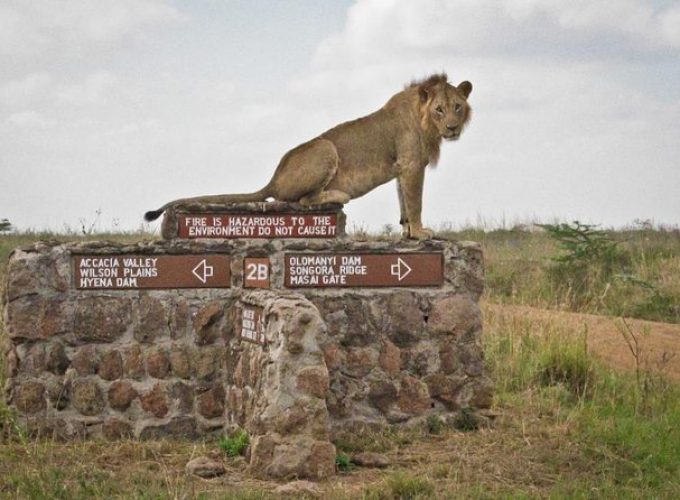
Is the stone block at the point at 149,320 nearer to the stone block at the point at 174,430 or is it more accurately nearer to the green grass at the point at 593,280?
the stone block at the point at 174,430

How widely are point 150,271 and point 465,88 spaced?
3649 millimetres

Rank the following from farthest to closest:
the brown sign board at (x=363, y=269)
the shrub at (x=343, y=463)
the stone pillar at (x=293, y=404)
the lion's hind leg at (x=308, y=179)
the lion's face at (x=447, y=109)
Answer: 1. the lion's face at (x=447, y=109)
2. the lion's hind leg at (x=308, y=179)
3. the brown sign board at (x=363, y=269)
4. the shrub at (x=343, y=463)
5. the stone pillar at (x=293, y=404)

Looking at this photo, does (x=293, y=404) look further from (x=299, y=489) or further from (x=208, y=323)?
(x=208, y=323)

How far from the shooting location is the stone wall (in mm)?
9180

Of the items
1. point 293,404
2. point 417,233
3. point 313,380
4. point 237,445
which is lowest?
point 237,445

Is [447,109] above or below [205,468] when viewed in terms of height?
above

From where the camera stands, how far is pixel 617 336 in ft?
46.8

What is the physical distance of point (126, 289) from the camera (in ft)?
30.7

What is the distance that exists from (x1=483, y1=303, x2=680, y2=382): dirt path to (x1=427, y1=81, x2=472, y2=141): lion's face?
154 inches

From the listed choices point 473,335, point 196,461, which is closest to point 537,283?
point 473,335

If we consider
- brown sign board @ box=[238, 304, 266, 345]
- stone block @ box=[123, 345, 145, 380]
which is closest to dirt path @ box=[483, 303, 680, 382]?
brown sign board @ box=[238, 304, 266, 345]

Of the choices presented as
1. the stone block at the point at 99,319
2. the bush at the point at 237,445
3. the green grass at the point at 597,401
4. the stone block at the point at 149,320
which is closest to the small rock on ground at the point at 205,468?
the bush at the point at 237,445

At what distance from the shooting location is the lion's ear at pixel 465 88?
10.7 m

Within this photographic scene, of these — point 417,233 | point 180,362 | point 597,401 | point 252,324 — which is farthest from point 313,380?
point 597,401
